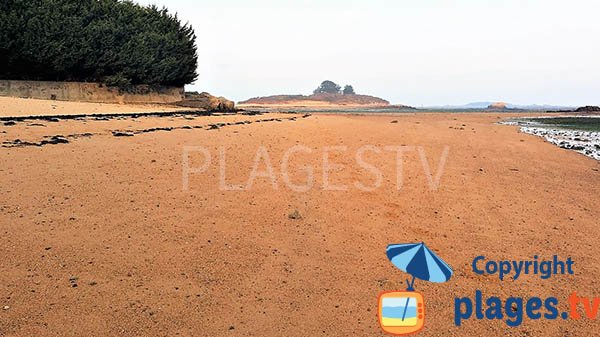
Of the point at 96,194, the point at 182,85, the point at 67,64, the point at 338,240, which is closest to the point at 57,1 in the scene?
the point at 67,64

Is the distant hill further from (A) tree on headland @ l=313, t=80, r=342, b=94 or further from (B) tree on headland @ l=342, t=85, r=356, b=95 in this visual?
(A) tree on headland @ l=313, t=80, r=342, b=94

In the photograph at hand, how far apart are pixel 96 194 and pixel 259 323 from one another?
3211 millimetres

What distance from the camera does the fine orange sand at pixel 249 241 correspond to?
305cm

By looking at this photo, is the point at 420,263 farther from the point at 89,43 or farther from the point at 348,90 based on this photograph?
the point at 348,90

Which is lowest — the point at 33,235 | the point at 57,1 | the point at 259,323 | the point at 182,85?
the point at 259,323

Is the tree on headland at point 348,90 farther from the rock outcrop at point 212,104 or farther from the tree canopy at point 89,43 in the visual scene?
the rock outcrop at point 212,104

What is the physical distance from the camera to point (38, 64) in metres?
28.2

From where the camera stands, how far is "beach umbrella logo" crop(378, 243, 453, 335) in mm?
3107

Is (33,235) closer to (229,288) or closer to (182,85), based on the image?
(229,288)

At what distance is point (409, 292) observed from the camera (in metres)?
3.49

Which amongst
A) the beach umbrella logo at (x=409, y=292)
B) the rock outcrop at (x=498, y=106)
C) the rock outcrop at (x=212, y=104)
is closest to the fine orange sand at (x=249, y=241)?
the beach umbrella logo at (x=409, y=292)

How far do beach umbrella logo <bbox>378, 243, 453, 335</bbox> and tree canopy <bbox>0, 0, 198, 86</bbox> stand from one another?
30.7 metres

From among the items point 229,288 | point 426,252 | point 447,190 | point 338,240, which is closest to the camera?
point 229,288

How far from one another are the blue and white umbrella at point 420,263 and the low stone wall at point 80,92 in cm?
3008
